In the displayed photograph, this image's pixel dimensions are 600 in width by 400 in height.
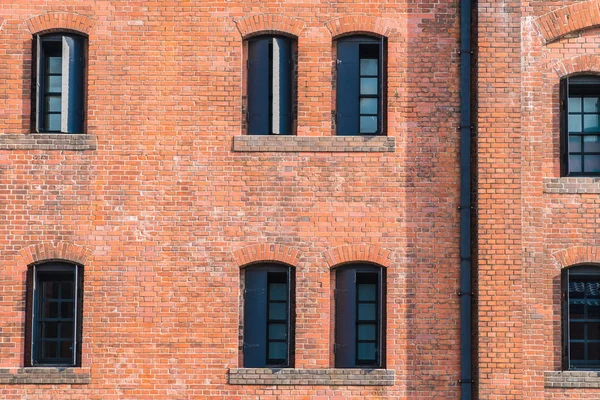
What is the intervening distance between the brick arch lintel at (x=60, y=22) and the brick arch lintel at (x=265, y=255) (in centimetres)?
432

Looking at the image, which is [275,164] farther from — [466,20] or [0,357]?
[0,357]

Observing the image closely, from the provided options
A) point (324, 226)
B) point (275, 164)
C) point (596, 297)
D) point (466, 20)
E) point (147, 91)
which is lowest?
point (596, 297)

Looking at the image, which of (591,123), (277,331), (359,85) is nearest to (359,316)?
(277,331)

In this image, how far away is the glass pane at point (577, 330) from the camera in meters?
13.5

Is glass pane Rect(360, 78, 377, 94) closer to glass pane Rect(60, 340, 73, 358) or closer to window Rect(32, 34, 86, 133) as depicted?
window Rect(32, 34, 86, 133)

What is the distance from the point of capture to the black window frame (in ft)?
45.2

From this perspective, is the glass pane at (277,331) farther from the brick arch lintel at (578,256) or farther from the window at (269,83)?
the brick arch lintel at (578,256)

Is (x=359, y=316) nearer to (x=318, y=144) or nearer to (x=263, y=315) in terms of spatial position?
(x=263, y=315)

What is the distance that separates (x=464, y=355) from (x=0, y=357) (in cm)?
717

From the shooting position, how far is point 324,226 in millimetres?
13430

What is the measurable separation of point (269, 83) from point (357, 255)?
312 cm

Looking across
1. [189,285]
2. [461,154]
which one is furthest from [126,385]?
[461,154]

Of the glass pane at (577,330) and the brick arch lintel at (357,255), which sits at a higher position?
the brick arch lintel at (357,255)

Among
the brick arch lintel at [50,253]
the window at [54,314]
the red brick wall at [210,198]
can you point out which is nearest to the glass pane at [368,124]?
the red brick wall at [210,198]
